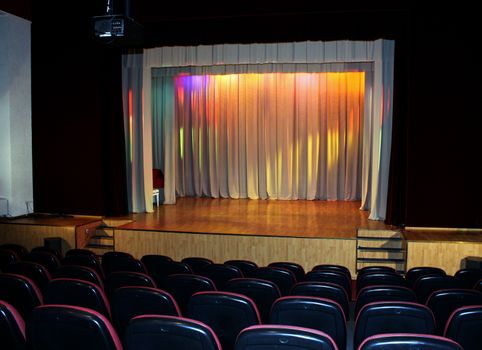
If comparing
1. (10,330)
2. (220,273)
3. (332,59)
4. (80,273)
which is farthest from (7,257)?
(332,59)

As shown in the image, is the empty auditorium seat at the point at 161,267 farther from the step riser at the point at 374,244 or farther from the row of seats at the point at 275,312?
the step riser at the point at 374,244

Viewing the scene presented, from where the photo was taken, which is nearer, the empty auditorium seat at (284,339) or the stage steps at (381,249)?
the empty auditorium seat at (284,339)

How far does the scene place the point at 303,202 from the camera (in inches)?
600

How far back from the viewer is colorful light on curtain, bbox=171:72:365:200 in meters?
15.4

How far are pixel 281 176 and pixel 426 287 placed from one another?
36.0 ft

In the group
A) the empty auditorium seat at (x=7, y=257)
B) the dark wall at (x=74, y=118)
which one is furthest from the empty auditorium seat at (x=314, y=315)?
the dark wall at (x=74, y=118)

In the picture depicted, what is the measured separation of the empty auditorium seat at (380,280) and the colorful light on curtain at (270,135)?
1007 cm

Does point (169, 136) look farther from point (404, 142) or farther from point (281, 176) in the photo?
point (404, 142)

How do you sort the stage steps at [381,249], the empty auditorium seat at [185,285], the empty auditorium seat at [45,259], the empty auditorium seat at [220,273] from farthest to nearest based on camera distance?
the stage steps at [381,249]
the empty auditorium seat at [45,259]
the empty auditorium seat at [220,273]
the empty auditorium seat at [185,285]

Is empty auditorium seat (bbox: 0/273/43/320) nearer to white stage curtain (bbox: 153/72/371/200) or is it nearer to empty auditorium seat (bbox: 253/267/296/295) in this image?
empty auditorium seat (bbox: 253/267/296/295)

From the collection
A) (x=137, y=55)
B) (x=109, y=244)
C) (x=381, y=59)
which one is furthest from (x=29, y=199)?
(x=381, y=59)

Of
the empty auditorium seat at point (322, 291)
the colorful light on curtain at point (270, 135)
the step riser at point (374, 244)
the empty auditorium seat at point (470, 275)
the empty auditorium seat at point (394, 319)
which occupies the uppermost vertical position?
the colorful light on curtain at point (270, 135)

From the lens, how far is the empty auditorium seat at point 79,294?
12.7 ft

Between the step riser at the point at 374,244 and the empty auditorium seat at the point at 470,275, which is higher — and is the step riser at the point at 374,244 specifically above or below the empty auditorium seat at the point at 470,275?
below
